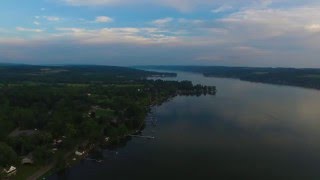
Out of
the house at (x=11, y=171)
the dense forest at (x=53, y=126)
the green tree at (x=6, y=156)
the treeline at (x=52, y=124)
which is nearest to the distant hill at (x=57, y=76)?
the dense forest at (x=53, y=126)

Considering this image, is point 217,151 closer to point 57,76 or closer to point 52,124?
point 52,124

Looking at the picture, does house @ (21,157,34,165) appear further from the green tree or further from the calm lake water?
the calm lake water

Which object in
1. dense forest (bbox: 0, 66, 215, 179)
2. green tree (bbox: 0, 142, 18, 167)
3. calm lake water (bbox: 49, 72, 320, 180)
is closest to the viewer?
green tree (bbox: 0, 142, 18, 167)

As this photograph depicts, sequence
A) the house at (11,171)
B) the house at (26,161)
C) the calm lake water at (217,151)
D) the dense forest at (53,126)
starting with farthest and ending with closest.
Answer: the dense forest at (53,126) < the calm lake water at (217,151) < the house at (26,161) < the house at (11,171)

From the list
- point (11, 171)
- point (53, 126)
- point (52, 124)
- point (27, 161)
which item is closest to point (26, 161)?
point (27, 161)

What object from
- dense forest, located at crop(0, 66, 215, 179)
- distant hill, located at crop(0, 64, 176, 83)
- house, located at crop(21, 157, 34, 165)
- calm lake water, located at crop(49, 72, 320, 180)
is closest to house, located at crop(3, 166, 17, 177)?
dense forest, located at crop(0, 66, 215, 179)

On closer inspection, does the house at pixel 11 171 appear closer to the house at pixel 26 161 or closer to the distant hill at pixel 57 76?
the house at pixel 26 161

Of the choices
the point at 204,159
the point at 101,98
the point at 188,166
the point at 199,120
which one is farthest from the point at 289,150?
the point at 101,98

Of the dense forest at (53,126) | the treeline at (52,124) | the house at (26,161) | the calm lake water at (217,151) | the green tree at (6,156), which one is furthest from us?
the treeline at (52,124)
